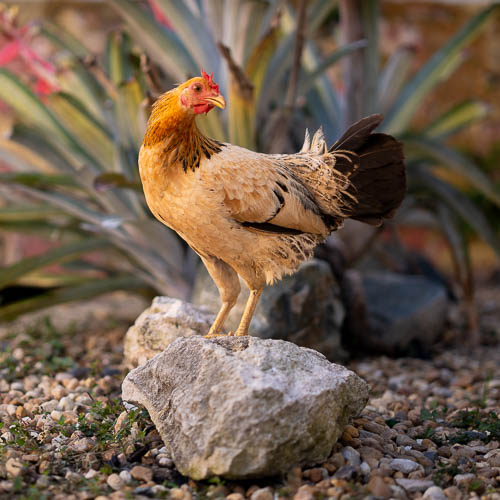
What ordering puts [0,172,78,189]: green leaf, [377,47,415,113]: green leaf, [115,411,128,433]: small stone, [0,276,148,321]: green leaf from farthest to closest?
[377,47,415,113]: green leaf < [0,276,148,321]: green leaf < [0,172,78,189]: green leaf < [115,411,128,433]: small stone

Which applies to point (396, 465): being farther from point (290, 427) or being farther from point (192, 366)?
point (192, 366)

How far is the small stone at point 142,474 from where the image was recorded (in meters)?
1.97

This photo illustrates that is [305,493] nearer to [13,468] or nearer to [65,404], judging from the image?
[13,468]

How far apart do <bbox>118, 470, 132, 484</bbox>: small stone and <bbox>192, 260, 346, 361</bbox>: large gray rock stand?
1156 millimetres

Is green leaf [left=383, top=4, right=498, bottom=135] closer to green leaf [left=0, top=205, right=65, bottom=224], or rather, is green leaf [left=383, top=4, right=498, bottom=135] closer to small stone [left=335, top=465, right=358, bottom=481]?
green leaf [left=0, top=205, right=65, bottom=224]

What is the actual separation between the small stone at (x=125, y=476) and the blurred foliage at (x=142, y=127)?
1435 mm

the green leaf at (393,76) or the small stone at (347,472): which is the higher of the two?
the green leaf at (393,76)

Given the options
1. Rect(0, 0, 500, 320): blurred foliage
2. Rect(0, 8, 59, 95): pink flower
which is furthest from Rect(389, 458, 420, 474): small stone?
Rect(0, 8, 59, 95): pink flower

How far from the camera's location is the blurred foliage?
11.7 feet

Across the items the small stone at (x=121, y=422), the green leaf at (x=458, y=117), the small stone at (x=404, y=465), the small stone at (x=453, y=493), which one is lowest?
the small stone at (x=453, y=493)

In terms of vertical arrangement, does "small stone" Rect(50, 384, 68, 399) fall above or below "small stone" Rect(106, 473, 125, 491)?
below

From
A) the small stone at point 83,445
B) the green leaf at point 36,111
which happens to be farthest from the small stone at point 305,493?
the green leaf at point 36,111

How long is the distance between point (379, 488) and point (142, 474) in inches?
29.2

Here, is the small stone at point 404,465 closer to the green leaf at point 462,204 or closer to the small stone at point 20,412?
the small stone at point 20,412
